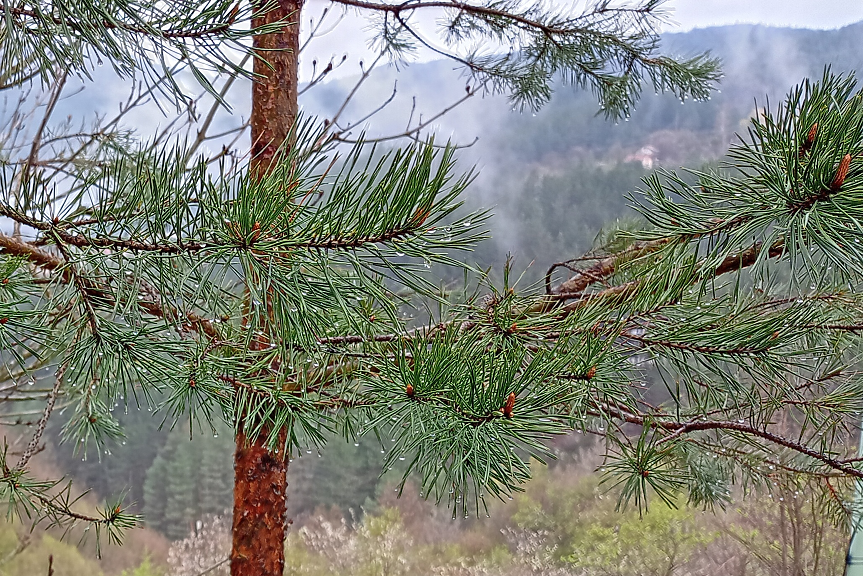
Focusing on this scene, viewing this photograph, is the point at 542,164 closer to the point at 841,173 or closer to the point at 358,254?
the point at 358,254

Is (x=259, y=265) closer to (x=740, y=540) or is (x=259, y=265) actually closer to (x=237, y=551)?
(x=237, y=551)

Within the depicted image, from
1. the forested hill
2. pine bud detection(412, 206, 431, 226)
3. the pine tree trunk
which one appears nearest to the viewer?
pine bud detection(412, 206, 431, 226)

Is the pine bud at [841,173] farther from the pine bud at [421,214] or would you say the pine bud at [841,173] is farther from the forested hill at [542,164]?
the forested hill at [542,164]

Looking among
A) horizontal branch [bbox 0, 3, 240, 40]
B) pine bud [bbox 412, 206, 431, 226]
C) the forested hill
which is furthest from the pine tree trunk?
the forested hill

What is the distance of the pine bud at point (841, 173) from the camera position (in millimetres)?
336

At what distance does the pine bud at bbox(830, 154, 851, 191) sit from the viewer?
34cm

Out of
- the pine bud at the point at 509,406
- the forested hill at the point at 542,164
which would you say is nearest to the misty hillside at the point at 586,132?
the forested hill at the point at 542,164

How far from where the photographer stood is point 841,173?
13.4 inches

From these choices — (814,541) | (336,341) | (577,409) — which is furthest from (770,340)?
(814,541)

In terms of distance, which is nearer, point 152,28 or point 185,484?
point 152,28

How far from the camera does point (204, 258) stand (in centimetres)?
36

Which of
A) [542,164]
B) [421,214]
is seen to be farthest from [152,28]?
[542,164]

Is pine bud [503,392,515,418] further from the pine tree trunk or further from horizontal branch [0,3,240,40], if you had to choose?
the pine tree trunk

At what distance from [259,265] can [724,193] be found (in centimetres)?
32
